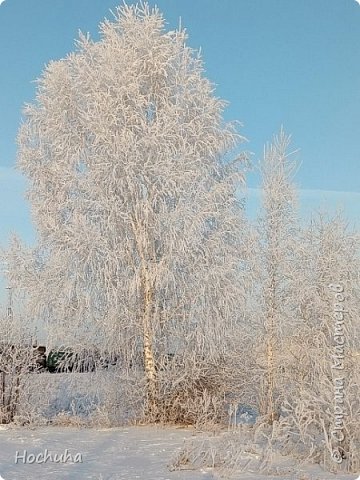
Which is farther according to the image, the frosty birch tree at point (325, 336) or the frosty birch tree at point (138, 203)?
the frosty birch tree at point (138, 203)

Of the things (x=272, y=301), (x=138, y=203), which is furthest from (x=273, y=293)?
(x=138, y=203)

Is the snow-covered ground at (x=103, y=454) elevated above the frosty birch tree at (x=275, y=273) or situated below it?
below

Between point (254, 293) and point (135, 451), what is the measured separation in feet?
14.0

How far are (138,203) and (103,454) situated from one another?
14.1 feet

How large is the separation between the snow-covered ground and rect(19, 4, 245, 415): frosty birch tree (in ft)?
5.00

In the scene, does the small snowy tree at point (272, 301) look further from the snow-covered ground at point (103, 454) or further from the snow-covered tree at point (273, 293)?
the snow-covered ground at point (103, 454)

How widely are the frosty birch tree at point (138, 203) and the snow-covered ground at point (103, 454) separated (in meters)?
1.52

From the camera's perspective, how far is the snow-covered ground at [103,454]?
629 centimetres

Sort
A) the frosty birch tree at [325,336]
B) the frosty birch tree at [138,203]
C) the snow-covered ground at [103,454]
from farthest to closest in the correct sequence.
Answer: the frosty birch tree at [138,203]
the frosty birch tree at [325,336]
the snow-covered ground at [103,454]

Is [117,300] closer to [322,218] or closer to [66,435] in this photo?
[66,435]

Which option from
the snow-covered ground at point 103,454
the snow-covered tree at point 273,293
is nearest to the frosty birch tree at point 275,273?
Result: the snow-covered tree at point 273,293

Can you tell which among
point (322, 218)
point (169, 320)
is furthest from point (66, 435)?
point (322, 218)

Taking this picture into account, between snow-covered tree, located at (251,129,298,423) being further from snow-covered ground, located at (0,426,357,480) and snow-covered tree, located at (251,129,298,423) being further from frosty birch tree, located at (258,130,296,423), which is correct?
snow-covered ground, located at (0,426,357,480)

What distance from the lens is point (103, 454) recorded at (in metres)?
7.42
